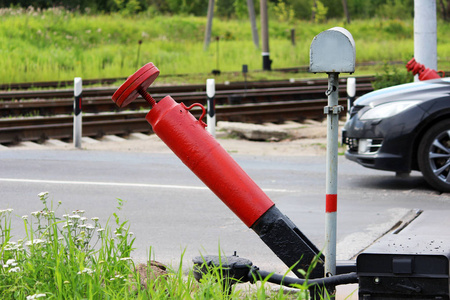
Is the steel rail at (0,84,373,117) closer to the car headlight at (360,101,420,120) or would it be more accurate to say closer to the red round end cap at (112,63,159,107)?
the car headlight at (360,101,420,120)

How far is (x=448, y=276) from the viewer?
3820 mm

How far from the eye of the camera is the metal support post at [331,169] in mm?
4352

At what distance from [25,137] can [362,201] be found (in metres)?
7.27

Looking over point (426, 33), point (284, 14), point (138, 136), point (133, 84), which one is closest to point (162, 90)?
point (138, 136)

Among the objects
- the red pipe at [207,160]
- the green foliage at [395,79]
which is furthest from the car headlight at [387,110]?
the green foliage at [395,79]

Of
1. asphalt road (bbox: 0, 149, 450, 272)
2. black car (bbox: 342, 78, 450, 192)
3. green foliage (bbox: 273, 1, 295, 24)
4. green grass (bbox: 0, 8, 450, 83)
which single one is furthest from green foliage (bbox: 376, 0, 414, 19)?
black car (bbox: 342, 78, 450, 192)

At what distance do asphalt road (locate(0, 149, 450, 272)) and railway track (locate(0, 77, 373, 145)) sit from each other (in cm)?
224

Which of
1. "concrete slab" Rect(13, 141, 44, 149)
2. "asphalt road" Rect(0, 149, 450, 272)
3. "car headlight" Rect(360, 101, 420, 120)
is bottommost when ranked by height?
"asphalt road" Rect(0, 149, 450, 272)

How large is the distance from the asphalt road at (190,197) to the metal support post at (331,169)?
1.14 meters

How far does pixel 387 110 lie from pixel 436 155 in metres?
0.75

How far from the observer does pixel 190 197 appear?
8445 mm

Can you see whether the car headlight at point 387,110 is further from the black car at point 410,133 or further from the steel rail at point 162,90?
the steel rail at point 162,90

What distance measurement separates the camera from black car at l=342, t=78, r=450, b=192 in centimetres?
838

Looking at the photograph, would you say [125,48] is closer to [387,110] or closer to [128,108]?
[128,108]
